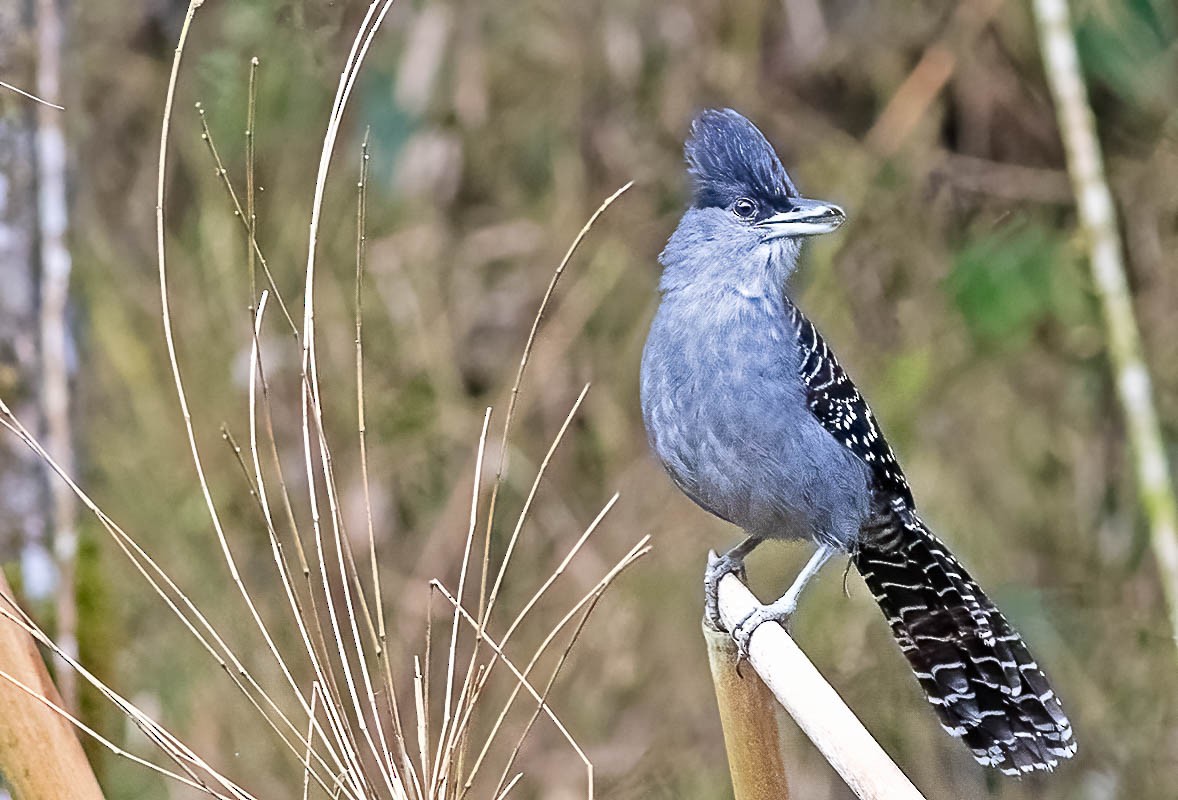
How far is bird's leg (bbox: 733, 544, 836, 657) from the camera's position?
206cm

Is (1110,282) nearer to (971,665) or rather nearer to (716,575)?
(971,665)

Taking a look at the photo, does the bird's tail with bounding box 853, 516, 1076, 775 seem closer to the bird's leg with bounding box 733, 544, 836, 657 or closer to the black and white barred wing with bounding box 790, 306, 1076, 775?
the black and white barred wing with bounding box 790, 306, 1076, 775

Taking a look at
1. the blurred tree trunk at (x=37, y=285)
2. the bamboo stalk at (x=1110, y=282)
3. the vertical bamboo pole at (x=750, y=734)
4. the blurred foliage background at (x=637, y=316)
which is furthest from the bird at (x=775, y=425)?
the blurred foliage background at (x=637, y=316)

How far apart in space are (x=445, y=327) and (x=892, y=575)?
111 inches

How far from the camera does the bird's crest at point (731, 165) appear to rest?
7.93 ft

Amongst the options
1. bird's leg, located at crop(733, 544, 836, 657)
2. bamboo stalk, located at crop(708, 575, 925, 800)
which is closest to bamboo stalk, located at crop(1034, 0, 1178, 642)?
bird's leg, located at crop(733, 544, 836, 657)

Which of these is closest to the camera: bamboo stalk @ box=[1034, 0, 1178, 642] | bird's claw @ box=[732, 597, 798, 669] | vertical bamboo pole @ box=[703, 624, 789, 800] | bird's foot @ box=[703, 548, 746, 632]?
vertical bamboo pole @ box=[703, 624, 789, 800]

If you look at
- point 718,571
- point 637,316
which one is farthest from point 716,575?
point 637,316

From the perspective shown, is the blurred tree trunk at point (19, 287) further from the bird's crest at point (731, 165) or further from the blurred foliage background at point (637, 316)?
the blurred foliage background at point (637, 316)

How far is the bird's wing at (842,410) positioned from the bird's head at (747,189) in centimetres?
17

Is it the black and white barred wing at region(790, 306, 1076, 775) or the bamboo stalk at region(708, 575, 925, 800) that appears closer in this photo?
the bamboo stalk at region(708, 575, 925, 800)

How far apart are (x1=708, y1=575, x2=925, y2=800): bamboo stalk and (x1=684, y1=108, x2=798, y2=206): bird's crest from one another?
30.0 inches

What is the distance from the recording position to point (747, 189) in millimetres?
2471

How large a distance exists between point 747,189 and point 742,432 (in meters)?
0.43
